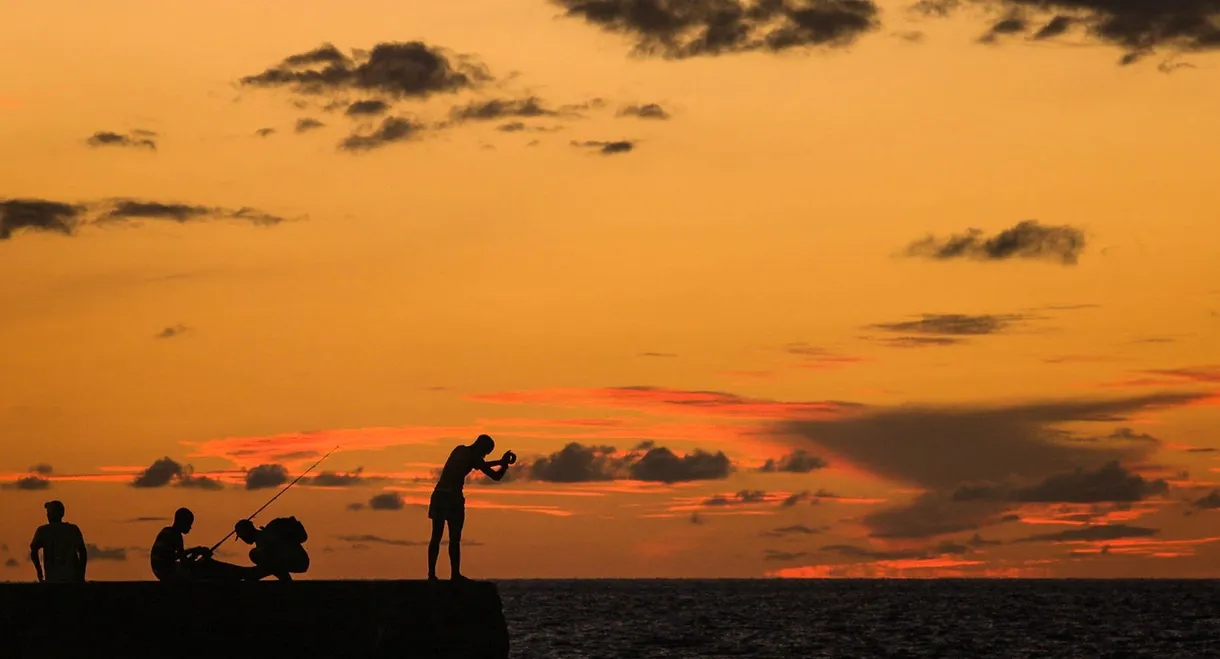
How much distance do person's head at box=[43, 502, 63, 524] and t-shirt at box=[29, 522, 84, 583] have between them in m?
0.09

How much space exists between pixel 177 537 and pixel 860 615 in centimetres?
11008

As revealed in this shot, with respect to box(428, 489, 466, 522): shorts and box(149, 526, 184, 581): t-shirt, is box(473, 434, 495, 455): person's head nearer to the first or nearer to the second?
box(428, 489, 466, 522): shorts

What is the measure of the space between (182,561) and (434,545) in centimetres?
304

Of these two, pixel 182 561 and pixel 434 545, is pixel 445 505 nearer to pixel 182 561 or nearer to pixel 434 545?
pixel 434 545

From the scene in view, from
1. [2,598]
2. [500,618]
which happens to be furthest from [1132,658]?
[2,598]

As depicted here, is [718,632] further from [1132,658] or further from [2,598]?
[2,598]

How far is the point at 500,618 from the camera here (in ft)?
69.7

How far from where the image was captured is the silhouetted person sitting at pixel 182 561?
20719mm

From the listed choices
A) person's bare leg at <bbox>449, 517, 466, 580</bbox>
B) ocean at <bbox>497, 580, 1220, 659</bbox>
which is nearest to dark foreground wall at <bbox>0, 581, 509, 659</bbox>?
person's bare leg at <bbox>449, 517, 466, 580</bbox>

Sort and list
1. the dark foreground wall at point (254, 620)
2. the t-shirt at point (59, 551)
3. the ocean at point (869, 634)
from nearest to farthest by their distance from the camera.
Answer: the dark foreground wall at point (254, 620) < the t-shirt at point (59, 551) < the ocean at point (869, 634)

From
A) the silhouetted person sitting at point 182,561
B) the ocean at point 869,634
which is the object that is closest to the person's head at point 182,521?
the silhouetted person sitting at point 182,561

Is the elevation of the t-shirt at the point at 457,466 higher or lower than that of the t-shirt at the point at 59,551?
higher

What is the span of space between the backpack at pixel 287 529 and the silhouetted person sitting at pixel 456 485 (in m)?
1.60

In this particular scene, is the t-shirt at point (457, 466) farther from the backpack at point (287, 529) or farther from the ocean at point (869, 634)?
the ocean at point (869, 634)
